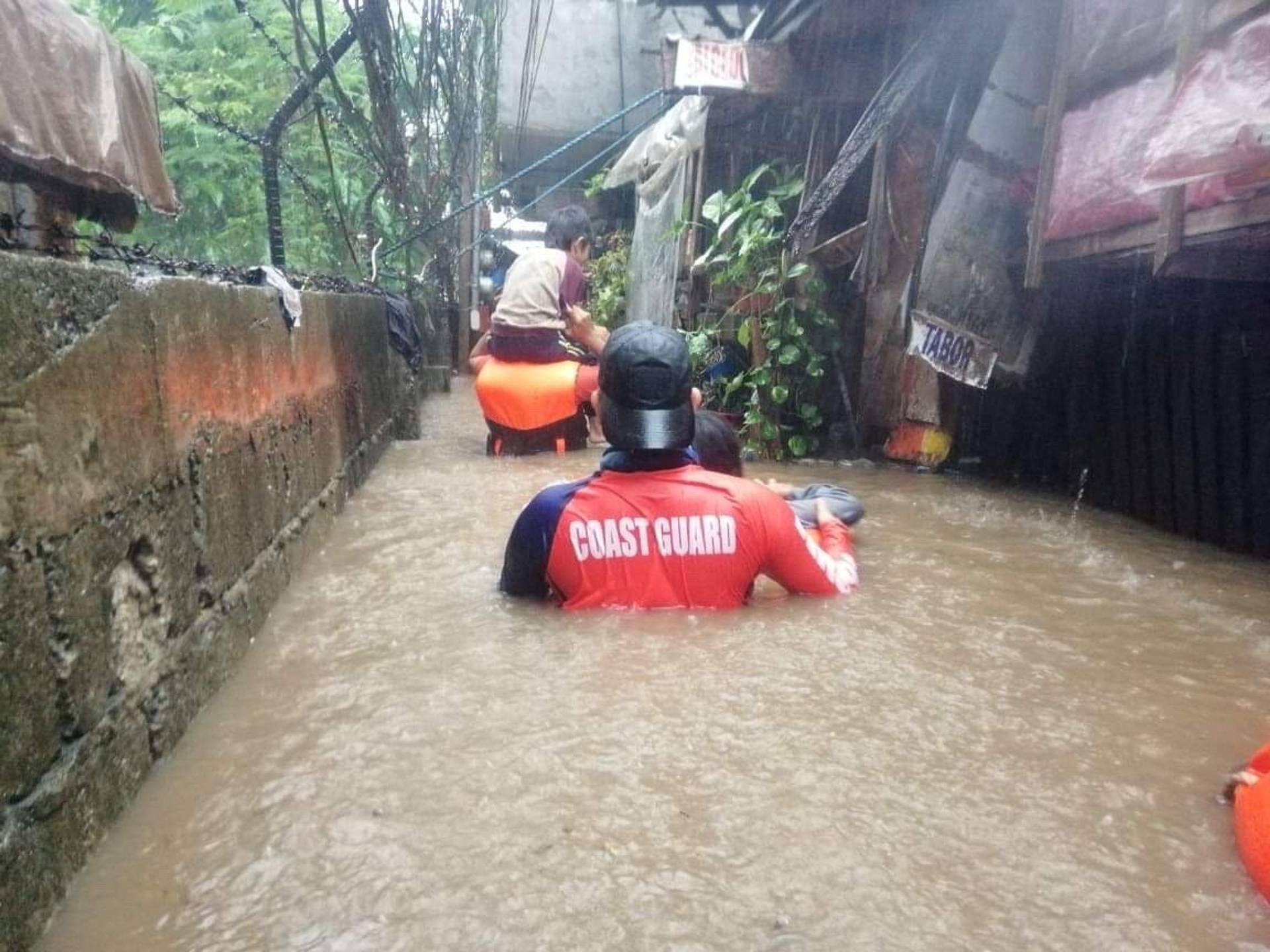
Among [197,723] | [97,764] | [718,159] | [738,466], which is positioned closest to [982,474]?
[738,466]

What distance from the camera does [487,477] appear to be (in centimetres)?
573

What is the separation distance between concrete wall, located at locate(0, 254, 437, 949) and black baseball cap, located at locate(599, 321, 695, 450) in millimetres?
1134

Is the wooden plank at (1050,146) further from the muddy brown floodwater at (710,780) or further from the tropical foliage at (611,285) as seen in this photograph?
the tropical foliage at (611,285)

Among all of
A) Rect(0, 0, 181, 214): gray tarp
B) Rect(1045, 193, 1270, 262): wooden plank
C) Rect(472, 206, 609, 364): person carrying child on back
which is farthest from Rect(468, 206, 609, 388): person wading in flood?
Rect(1045, 193, 1270, 262): wooden plank

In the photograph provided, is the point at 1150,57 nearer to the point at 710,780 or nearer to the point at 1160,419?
the point at 1160,419

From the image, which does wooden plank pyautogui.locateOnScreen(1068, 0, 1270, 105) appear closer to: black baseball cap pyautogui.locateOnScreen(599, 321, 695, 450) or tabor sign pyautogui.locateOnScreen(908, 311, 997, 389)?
tabor sign pyautogui.locateOnScreen(908, 311, 997, 389)

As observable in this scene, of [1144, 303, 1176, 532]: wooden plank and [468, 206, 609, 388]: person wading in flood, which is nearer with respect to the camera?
[1144, 303, 1176, 532]: wooden plank

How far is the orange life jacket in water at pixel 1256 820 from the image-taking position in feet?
5.45

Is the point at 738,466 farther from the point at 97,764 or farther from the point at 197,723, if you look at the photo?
the point at 97,764

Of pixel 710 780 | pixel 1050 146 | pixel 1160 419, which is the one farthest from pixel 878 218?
pixel 710 780

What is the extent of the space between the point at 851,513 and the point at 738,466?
2.13 ft

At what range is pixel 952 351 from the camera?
17.8 ft

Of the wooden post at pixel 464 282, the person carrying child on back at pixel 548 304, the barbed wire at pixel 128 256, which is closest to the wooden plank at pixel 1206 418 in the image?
the person carrying child on back at pixel 548 304

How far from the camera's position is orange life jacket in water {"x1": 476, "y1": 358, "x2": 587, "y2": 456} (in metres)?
6.46
